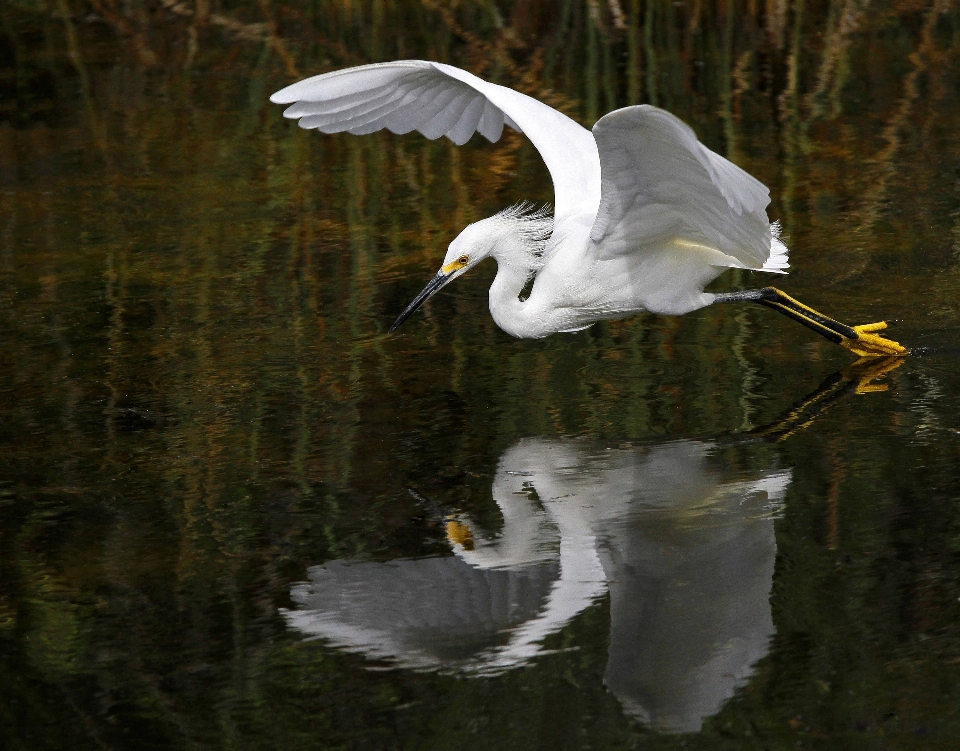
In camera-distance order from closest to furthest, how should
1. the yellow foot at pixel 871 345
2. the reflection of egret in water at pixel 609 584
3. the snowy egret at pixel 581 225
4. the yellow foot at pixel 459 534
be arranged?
the reflection of egret in water at pixel 609 584 < the yellow foot at pixel 459 534 < the snowy egret at pixel 581 225 < the yellow foot at pixel 871 345

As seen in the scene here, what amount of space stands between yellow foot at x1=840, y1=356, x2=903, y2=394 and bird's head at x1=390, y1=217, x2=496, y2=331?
56.4 inches

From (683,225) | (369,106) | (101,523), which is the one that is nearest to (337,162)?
(369,106)

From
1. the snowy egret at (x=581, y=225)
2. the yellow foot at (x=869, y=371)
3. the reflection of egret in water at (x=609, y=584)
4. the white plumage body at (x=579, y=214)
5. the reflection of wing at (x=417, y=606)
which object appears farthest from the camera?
the yellow foot at (x=869, y=371)

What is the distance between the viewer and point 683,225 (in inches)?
186

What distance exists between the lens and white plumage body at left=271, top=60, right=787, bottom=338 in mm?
Result: 4301

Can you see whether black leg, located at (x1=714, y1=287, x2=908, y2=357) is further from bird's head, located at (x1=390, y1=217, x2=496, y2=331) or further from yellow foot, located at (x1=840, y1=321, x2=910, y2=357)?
bird's head, located at (x1=390, y1=217, x2=496, y2=331)

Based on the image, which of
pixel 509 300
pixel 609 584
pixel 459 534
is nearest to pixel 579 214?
pixel 509 300

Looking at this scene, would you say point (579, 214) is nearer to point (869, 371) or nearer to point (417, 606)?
point (869, 371)

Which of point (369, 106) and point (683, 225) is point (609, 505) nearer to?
point (683, 225)

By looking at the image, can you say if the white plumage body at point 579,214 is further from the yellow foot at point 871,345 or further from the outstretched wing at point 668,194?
the yellow foot at point 871,345

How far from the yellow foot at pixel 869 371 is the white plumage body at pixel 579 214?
462 mm

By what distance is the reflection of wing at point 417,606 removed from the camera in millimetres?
3443

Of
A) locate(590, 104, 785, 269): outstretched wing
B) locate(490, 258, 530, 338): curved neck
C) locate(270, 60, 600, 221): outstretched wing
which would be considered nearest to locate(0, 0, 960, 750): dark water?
locate(490, 258, 530, 338): curved neck

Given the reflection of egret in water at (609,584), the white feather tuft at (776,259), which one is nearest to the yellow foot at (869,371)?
the white feather tuft at (776,259)
